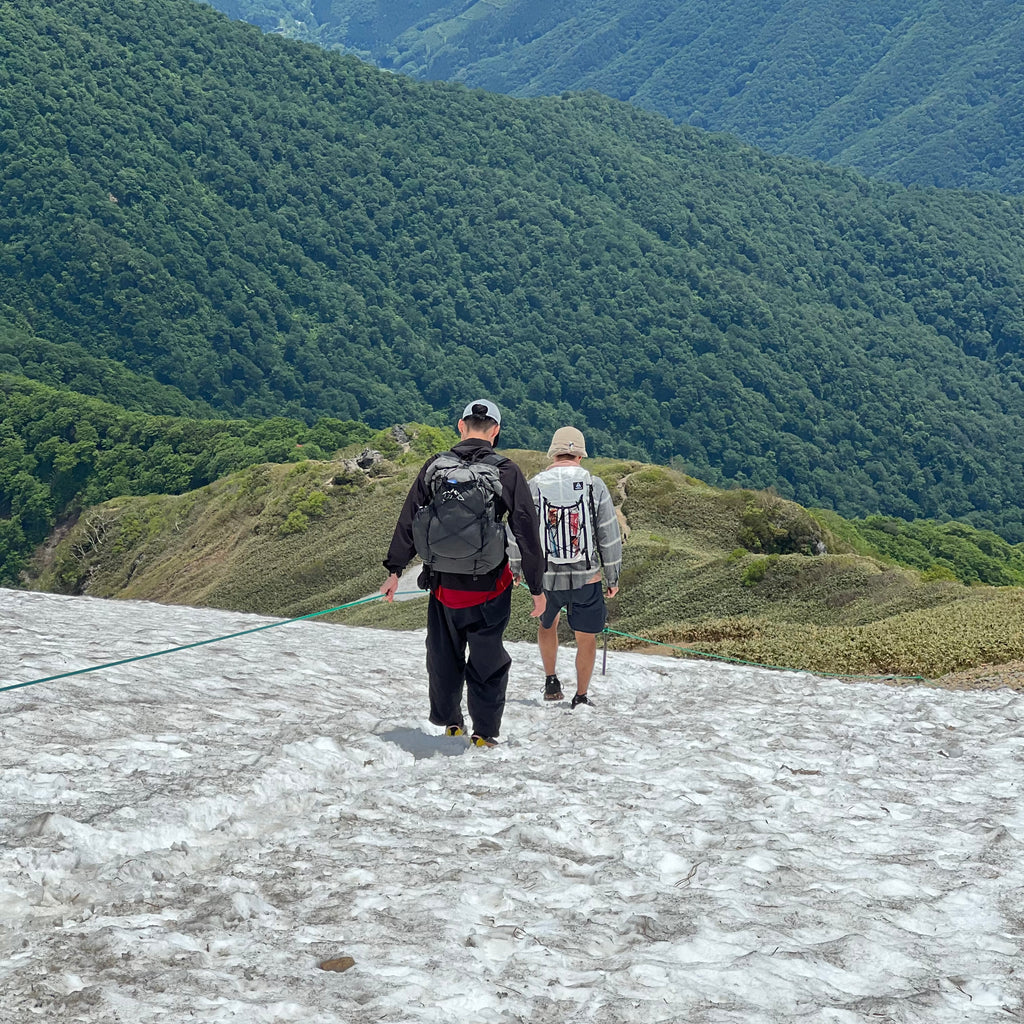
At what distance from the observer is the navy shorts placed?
31.9 ft

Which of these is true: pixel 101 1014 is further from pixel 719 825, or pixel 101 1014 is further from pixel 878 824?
pixel 878 824

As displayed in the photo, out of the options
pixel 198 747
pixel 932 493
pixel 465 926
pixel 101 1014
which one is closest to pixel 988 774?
pixel 465 926

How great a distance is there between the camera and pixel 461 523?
759 centimetres

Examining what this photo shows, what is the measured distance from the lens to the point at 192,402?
6575 inches

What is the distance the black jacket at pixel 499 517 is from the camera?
789 centimetres

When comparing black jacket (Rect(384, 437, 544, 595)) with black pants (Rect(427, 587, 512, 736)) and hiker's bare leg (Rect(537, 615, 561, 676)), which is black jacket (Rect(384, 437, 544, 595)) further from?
hiker's bare leg (Rect(537, 615, 561, 676))

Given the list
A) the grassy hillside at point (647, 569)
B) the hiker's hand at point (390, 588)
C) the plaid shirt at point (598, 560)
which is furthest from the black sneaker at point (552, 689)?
the grassy hillside at point (647, 569)

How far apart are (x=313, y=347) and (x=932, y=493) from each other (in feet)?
343

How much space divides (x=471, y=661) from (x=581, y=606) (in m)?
1.91

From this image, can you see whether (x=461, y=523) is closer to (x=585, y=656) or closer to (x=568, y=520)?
(x=568, y=520)

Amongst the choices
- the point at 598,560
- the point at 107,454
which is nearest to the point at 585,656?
the point at 598,560

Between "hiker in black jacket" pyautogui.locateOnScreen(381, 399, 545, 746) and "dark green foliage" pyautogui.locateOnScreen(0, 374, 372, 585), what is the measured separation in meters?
76.3

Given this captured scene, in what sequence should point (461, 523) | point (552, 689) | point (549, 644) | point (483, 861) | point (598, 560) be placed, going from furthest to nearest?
1. point (552, 689)
2. point (549, 644)
3. point (598, 560)
4. point (461, 523)
5. point (483, 861)

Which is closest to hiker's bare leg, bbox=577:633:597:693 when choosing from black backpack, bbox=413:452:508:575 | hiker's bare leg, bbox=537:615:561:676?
hiker's bare leg, bbox=537:615:561:676
